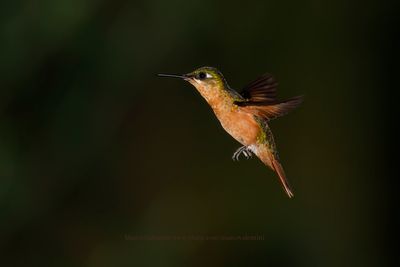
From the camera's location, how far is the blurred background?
2.28m

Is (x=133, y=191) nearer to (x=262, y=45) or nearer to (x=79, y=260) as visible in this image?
(x=79, y=260)

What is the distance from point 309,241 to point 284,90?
80 centimetres

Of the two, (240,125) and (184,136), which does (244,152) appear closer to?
(240,125)

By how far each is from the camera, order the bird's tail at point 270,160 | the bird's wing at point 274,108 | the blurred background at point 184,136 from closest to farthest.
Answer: the bird's wing at point 274,108 < the bird's tail at point 270,160 < the blurred background at point 184,136

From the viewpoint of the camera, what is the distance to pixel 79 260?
263 centimetres

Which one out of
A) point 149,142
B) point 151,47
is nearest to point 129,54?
point 151,47

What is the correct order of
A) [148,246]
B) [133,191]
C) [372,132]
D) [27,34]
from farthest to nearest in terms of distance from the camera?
[372,132], [133,191], [148,246], [27,34]

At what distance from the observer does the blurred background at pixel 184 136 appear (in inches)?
89.7

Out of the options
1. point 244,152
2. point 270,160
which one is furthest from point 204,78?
point 270,160

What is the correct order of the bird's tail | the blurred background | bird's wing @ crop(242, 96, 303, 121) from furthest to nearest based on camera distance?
1. the blurred background
2. the bird's tail
3. bird's wing @ crop(242, 96, 303, 121)

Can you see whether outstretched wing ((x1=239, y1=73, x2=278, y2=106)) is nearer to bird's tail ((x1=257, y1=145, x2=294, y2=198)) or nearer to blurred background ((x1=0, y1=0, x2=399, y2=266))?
bird's tail ((x1=257, y1=145, x2=294, y2=198))

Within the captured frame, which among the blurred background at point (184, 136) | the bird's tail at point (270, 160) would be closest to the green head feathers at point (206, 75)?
the bird's tail at point (270, 160)

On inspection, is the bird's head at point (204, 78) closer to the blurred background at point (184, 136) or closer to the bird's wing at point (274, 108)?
the bird's wing at point (274, 108)

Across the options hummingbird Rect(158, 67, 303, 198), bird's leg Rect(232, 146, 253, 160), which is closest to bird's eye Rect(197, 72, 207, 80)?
hummingbird Rect(158, 67, 303, 198)
